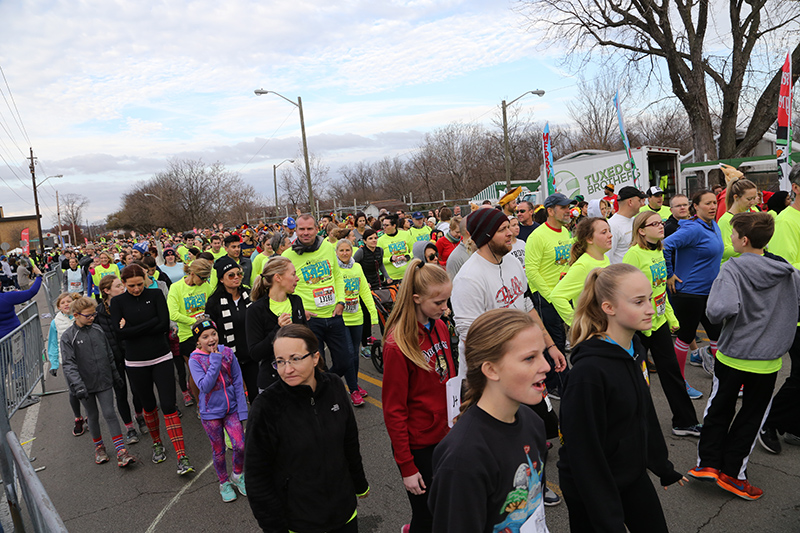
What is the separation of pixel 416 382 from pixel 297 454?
0.72 meters

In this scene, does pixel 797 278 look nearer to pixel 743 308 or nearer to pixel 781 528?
pixel 743 308

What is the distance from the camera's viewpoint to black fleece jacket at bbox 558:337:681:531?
2.25 metres

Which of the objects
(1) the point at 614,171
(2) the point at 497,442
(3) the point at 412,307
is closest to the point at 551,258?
(3) the point at 412,307

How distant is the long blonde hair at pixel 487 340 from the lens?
1.91 metres

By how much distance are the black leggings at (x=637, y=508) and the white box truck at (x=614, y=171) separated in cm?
1737

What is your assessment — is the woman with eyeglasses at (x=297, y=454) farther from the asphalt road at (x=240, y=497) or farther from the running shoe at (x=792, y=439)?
the running shoe at (x=792, y=439)

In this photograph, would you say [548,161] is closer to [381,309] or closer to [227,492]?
[381,309]

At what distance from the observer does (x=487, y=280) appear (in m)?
3.61

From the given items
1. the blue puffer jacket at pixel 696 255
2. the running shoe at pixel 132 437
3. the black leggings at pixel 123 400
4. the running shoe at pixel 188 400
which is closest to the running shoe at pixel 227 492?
the black leggings at pixel 123 400

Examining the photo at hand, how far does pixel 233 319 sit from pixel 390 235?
4532 mm

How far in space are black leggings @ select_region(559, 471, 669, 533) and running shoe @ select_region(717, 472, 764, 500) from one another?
1.75 metres

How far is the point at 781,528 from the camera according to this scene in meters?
3.34

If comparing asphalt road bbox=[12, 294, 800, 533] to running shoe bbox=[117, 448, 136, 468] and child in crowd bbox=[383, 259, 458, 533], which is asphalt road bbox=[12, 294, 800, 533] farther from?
child in crowd bbox=[383, 259, 458, 533]

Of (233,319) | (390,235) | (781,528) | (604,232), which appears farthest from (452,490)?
(390,235)
